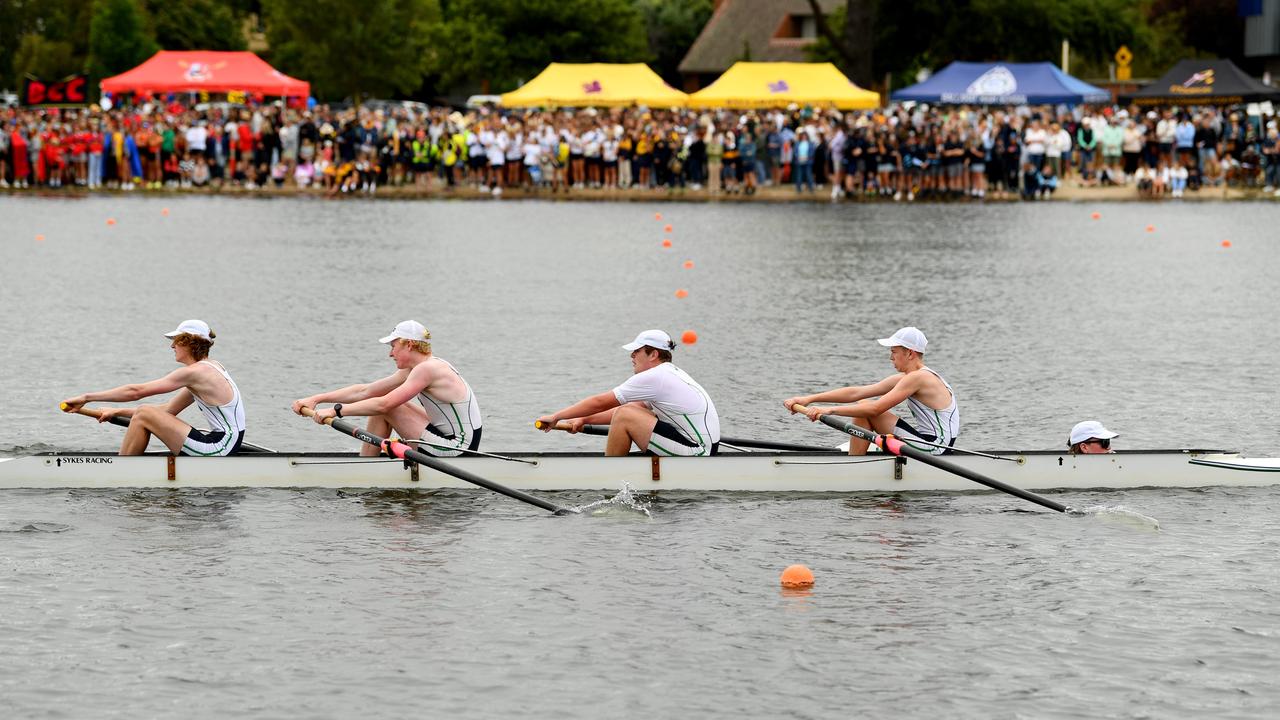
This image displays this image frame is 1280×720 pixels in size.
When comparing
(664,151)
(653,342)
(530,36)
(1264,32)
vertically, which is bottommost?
(653,342)

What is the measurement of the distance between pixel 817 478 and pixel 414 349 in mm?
3755

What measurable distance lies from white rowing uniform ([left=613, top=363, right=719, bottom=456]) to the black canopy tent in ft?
152

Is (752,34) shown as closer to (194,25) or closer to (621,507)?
(194,25)

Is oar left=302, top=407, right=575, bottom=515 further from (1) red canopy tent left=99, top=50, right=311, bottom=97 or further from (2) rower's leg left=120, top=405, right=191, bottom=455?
(1) red canopy tent left=99, top=50, right=311, bottom=97

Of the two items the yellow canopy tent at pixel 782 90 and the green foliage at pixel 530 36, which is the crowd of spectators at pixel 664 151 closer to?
the yellow canopy tent at pixel 782 90

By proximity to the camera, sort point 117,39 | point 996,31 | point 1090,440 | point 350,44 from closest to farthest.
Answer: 1. point 1090,440
2. point 996,31
3. point 117,39
4. point 350,44

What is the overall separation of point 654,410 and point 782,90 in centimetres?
4218

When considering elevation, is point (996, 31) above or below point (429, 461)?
above

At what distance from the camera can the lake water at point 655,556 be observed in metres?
11.5

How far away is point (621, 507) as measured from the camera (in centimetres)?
1597

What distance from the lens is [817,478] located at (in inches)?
650

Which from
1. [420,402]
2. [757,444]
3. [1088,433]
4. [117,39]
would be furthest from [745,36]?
[420,402]

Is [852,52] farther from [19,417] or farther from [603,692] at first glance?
[603,692]

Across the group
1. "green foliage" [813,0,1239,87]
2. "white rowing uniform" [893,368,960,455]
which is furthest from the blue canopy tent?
"white rowing uniform" [893,368,960,455]
